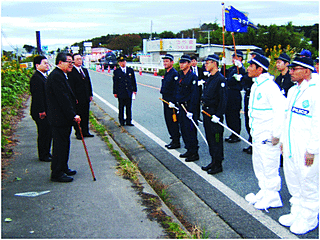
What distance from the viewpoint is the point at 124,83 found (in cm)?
975

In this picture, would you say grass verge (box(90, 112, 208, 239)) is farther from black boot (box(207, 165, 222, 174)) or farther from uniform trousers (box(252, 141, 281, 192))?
uniform trousers (box(252, 141, 281, 192))

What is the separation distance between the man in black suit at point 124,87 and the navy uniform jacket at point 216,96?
4416 millimetres

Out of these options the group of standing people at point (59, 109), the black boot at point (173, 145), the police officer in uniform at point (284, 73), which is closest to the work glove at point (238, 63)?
the police officer in uniform at point (284, 73)

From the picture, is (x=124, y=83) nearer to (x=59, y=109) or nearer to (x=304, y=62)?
(x=59, y=109)

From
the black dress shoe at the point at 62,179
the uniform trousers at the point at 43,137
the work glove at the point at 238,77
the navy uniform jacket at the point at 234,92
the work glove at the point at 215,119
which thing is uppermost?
the work glove at the point at 238,77

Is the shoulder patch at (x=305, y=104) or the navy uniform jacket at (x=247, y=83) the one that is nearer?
the shoulder patch at (x=305, y=104)

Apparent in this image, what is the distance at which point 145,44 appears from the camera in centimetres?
6900

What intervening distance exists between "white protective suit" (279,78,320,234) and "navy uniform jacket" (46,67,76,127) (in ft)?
10.5

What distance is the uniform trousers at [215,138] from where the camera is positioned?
551 cm

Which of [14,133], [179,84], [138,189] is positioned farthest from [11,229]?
[14,133]

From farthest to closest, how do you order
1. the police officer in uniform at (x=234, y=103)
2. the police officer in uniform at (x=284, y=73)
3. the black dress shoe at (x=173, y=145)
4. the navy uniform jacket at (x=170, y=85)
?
the police officer in uniform at (x=234, y=103) → the navy uniform jacket at (x=170, y=85) → the black dress shoe at (x=173, y=145) → the police officer in uniform at (x=284, y=73)

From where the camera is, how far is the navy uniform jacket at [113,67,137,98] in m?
9.72

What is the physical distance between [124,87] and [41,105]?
3769 mm

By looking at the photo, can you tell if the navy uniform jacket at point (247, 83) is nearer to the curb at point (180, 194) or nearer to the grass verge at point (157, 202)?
the curb at point (180, 194)
